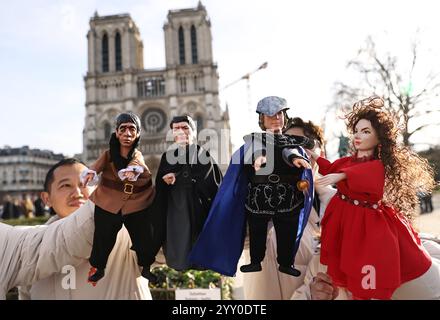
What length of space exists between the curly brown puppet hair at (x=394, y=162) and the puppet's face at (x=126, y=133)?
4.87 ft

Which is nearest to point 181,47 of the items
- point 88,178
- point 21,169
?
point 21,169

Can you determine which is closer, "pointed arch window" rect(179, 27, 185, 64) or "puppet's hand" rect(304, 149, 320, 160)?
"puppet's hand" rect(304, 149, 320, 160)

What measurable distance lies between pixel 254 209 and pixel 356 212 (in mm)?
626

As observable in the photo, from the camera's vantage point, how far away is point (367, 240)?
85.7 inches

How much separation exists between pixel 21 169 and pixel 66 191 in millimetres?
71729

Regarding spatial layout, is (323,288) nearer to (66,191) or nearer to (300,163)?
(300,163)

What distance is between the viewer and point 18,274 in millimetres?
2611

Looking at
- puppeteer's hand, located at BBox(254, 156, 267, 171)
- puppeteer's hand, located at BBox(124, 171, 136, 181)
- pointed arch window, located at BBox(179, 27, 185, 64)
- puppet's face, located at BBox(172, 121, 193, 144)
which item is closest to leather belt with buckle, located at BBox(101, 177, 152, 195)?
puppeteer's hand, located at BBox(124, 171, 136, 181)

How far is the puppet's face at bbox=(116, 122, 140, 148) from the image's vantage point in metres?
2.46

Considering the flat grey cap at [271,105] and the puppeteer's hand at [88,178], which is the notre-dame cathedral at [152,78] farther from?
the puppeteer's hand at [88,178]

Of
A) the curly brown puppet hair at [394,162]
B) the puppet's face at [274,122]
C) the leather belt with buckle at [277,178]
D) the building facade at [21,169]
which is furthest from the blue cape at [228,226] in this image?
the building facade at [21,169]

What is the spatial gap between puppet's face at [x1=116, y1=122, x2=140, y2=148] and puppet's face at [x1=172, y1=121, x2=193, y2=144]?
0.28 m

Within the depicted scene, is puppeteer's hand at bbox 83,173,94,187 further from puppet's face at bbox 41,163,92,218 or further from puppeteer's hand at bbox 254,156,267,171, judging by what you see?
puppeteer's hand at bbox 254,156,267,171
